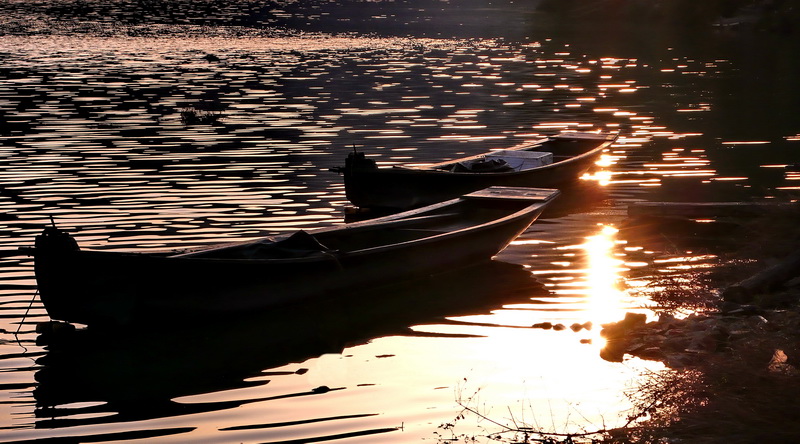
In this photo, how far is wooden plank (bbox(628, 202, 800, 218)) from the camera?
18.1m

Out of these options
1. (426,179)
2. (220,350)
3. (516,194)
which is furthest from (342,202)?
(220,350)

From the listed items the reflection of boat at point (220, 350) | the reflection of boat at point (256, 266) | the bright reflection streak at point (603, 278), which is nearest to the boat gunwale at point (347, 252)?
the reflection of boat at point (256, 266)

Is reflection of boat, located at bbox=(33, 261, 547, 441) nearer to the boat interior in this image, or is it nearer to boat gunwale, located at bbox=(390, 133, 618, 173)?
the boat interior

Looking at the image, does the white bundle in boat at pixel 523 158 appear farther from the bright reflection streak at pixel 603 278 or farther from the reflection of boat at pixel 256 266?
the reflection of boat at pixel 256 266

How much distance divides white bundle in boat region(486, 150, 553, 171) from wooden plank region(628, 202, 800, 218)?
13.7 ft

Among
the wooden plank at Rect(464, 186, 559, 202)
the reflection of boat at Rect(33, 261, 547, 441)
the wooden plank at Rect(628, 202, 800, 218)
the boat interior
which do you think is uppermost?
the wooden plank at Rect(464, 186, 559, 202)

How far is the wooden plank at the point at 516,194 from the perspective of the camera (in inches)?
685

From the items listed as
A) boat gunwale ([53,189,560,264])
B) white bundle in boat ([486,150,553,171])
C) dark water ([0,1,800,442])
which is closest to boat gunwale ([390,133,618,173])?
white bundle in boat ([486,150,553,171])

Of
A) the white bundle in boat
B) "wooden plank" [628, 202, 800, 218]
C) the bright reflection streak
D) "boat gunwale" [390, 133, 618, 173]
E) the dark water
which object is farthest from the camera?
the white bundle in boat

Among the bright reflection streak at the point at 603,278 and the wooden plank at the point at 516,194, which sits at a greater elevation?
the wooden plank at the point at 516,194

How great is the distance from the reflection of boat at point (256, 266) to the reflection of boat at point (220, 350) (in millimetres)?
312

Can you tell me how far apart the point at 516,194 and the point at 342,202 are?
5.39 meters

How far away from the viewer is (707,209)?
18.1 meters

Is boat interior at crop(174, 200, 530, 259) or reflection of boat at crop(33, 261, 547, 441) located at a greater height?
boat interior at crop(174, 200, 530, 259)
